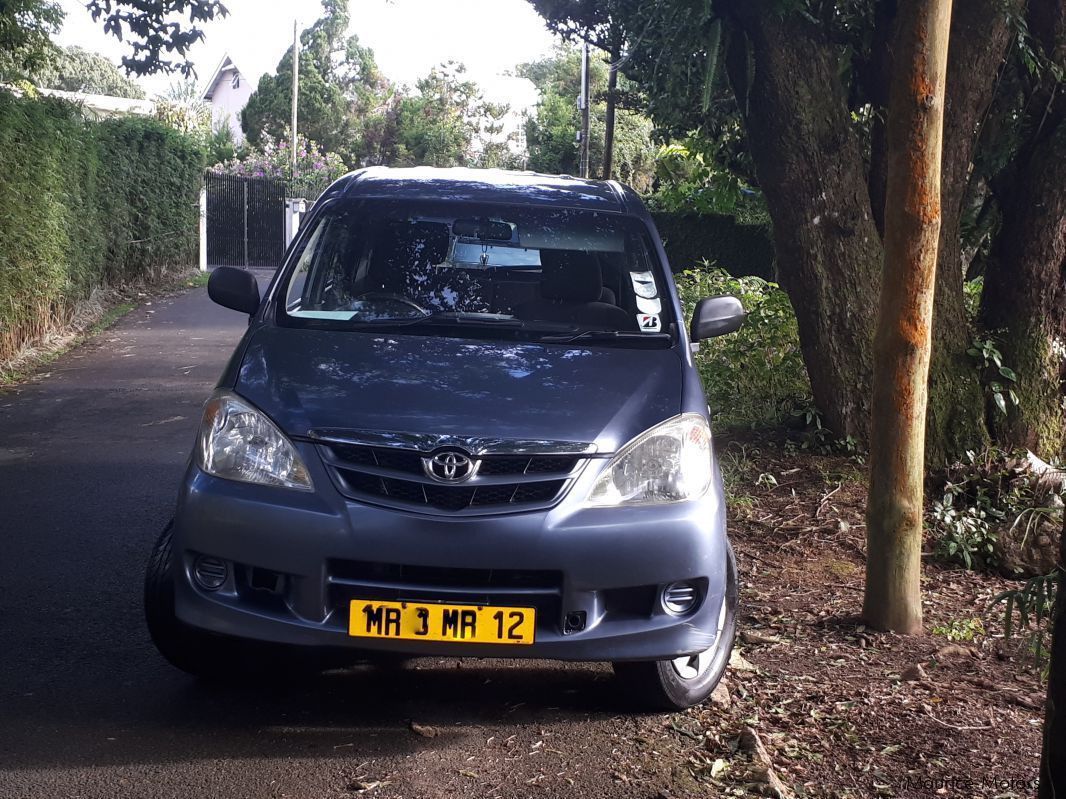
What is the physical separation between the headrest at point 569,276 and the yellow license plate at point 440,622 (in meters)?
1.81

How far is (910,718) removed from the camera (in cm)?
470

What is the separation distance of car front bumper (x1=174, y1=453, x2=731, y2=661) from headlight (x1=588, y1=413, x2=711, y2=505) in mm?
60

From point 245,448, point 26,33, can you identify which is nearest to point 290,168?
point 26,33

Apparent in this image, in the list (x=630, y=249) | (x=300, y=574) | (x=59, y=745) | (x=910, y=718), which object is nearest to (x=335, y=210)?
(x=630, y=249)

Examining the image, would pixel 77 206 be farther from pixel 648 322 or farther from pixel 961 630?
pixel 961 630

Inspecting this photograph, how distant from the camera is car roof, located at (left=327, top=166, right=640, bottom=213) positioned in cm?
595

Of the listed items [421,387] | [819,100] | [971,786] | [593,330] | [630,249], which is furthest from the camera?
[819,100]

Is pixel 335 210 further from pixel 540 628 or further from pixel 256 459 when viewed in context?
pixel 540 628

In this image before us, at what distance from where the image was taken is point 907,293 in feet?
18.1

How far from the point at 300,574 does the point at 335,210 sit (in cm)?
220

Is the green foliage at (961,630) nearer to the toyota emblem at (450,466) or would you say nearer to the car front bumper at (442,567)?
the car front bumper at (442,567)

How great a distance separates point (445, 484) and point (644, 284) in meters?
1.83

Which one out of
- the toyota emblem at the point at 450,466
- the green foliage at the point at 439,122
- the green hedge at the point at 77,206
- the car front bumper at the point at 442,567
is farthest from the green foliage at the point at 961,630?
the green foliage at the point at 439,122

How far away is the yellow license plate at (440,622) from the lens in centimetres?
415
